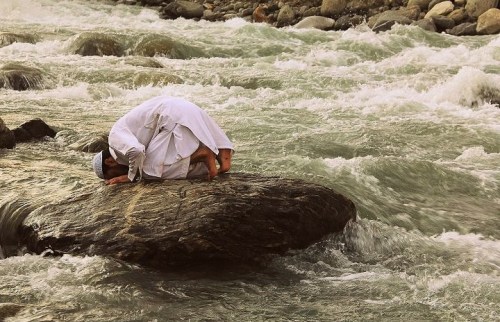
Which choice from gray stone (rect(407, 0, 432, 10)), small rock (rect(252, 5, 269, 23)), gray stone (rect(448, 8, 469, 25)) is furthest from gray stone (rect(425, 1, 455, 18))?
small rock (rect(252, 5, 269, 23))

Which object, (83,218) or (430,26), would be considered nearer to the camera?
(83,218)

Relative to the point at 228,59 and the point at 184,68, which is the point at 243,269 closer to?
the point at 184,68

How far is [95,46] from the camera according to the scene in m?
14.1

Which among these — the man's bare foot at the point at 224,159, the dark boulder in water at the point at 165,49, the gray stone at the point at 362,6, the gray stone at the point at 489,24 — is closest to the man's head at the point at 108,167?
the man's bare foot at the point at 224,159

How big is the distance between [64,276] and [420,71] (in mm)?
9018

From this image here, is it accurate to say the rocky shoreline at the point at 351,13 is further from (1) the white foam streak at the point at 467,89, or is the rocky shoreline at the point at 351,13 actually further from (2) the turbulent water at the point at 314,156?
(1) the white foam streak at the point at 467,89

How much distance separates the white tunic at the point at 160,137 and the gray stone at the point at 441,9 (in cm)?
1384

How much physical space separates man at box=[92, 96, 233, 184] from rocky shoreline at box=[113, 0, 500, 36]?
1263 cm

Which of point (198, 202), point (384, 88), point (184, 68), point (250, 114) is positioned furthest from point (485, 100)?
point (198, 202)

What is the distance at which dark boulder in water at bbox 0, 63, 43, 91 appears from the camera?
1103 cm

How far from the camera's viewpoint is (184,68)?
13.2m

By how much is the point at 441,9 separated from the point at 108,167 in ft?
46.9

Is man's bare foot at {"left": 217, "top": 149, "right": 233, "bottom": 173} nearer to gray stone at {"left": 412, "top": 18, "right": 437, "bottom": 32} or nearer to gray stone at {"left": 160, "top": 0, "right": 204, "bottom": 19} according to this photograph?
gray stone at {"left": 412, "top": 18, "right": 437, "bottom": 32}

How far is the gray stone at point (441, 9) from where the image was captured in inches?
715
